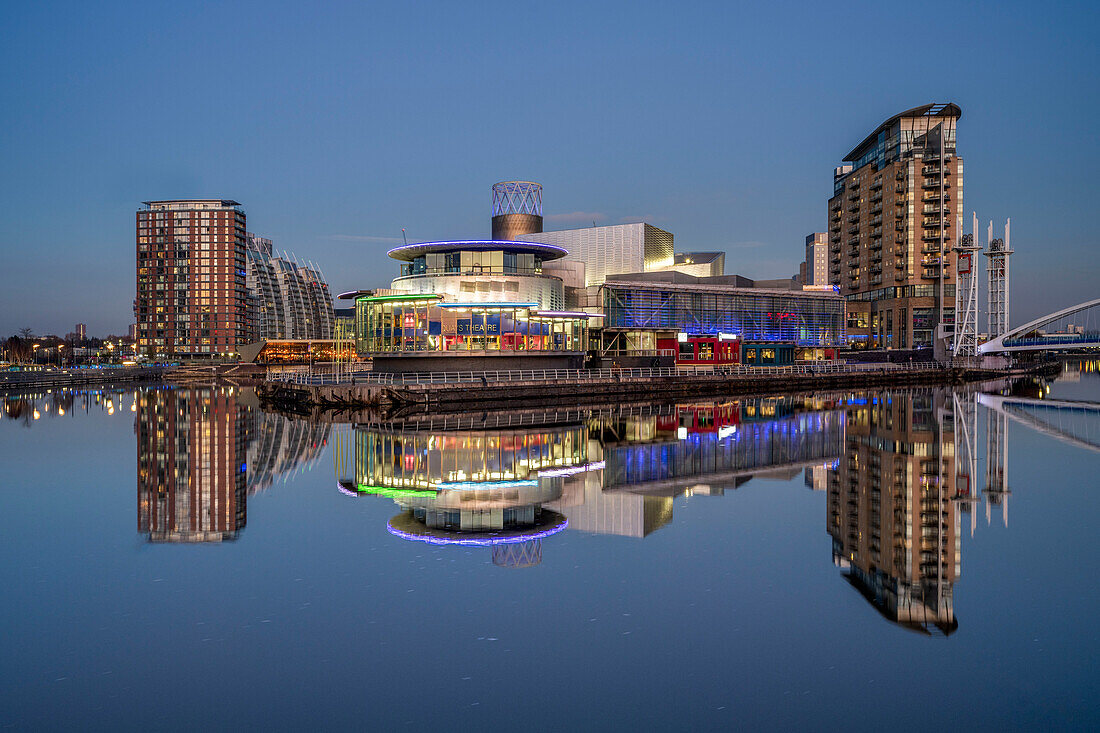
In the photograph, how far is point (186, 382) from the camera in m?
96.9

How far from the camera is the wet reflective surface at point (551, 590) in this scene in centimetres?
903

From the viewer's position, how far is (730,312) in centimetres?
9062

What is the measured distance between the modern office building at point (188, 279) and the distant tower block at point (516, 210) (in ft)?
309

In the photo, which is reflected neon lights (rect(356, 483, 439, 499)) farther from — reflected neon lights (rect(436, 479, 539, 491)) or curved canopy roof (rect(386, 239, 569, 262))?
curved canopy roof (rect(386, 239, 569, 262))

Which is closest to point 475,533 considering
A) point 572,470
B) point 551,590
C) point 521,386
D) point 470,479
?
point 551,590

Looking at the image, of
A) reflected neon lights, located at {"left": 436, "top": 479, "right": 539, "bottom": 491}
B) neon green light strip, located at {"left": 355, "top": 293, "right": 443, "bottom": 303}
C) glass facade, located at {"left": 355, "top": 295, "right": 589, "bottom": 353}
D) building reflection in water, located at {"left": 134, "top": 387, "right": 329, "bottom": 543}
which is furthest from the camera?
A: glass facade, located at {"left": 355, "top": 295, "right": 589, "bottom": 353}

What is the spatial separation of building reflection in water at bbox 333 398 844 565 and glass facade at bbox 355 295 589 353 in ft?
54.2

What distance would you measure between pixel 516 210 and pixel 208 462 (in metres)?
78.8

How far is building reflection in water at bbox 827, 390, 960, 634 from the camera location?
1273cm

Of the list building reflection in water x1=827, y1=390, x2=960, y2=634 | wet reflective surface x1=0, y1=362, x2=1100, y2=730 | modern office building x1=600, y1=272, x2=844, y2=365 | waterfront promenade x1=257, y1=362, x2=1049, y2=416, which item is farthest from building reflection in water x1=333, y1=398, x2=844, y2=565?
modern office building x1=600, y1=272, x2=844, y2=365

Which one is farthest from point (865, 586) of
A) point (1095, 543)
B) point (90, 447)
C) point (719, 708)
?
point (90, 447)

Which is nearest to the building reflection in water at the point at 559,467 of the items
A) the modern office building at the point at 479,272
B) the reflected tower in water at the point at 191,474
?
the reflected tower in water at the point at 191,474

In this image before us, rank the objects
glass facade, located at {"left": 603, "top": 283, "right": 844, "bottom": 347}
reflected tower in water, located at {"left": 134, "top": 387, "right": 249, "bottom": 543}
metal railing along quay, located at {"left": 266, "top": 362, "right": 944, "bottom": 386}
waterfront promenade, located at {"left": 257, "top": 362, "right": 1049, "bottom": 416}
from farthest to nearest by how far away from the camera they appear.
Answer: glass facade, located at {"left": 603, "top": 283, "right": 844, "bottom": 347}, metal railing along quay, located at {"left": 266, "top": 362, "right": 944, "bottom": 386}, waterfront promenade, located at {"left": 257, "top": 362, "right": 1049, "bottom": 416}, reflected tower in water, located at {"left": 134, "top": 387, "right": 249, "bottom": 543}

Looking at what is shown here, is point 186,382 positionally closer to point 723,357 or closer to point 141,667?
point 723,357
